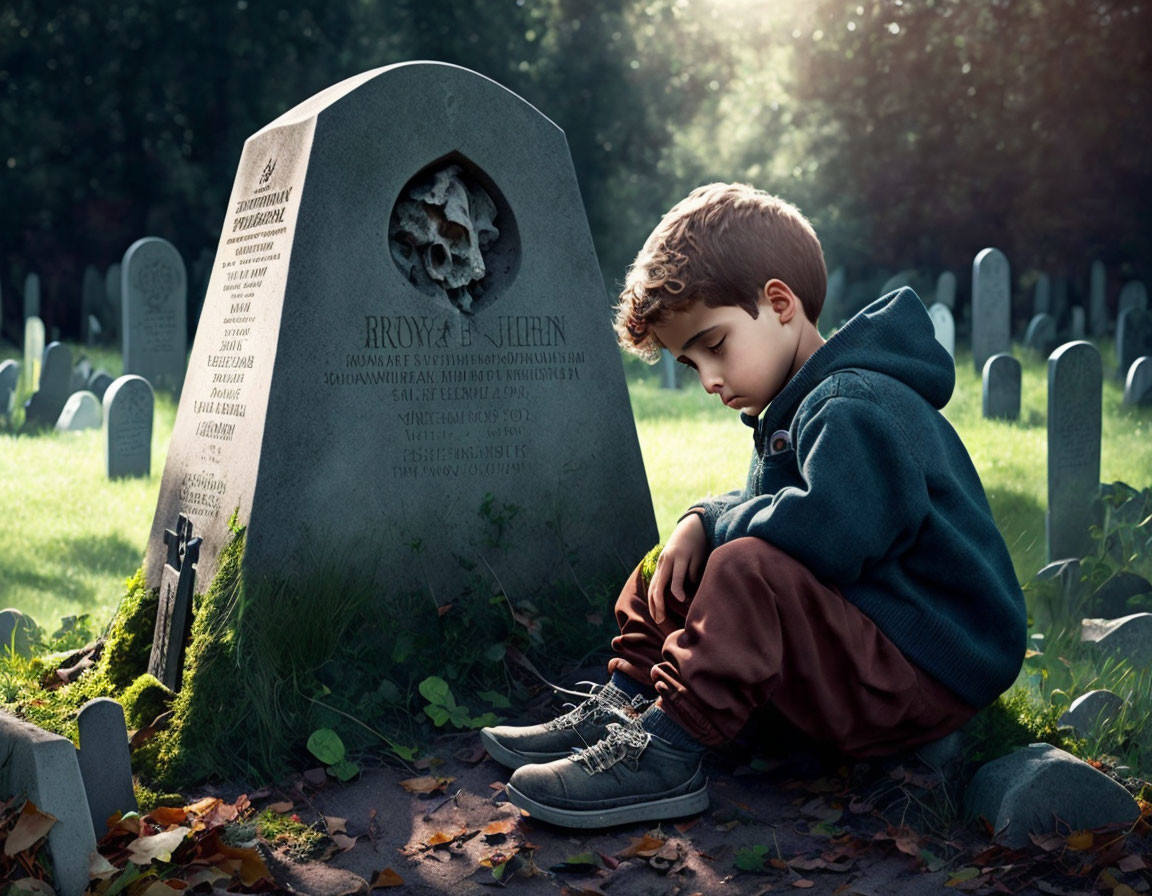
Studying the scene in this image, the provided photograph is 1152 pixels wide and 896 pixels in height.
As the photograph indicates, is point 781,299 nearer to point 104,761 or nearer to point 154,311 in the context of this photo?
point 104,761

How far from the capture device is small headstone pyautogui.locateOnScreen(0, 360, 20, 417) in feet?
36.0

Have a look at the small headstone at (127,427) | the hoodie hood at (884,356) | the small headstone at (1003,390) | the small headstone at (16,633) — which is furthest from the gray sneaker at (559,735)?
the small headstone at (1003,390)

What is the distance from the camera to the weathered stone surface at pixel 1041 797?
2742 millimetres

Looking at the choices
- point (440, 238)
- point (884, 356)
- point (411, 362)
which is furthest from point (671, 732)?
point (440, 238)

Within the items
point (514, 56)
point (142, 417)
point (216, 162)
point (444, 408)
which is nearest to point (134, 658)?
point (444, 408)

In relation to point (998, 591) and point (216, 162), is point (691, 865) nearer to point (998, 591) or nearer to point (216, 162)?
point (998, 591)

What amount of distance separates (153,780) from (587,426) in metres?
1.93

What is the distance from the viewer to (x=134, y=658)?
403 centimetres

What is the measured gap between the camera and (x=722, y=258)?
9.40 feet

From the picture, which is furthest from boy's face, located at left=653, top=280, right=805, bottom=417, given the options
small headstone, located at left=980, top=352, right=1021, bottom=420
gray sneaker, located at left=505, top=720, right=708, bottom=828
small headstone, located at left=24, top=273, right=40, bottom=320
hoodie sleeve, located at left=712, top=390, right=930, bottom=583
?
small headstone, located at left=24, top=273, right=40, bottom=320

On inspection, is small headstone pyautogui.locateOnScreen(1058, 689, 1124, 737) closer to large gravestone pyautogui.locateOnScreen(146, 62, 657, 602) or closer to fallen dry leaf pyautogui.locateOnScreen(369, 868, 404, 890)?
large gravestone pyautogui.locateOnScreen(146, 62, 657, 602)

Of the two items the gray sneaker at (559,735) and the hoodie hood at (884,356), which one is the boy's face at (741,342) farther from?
the gray sneaker at (559,735)

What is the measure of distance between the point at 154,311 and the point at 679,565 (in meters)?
10.3

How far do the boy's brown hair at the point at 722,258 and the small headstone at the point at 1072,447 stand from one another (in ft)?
10.7
